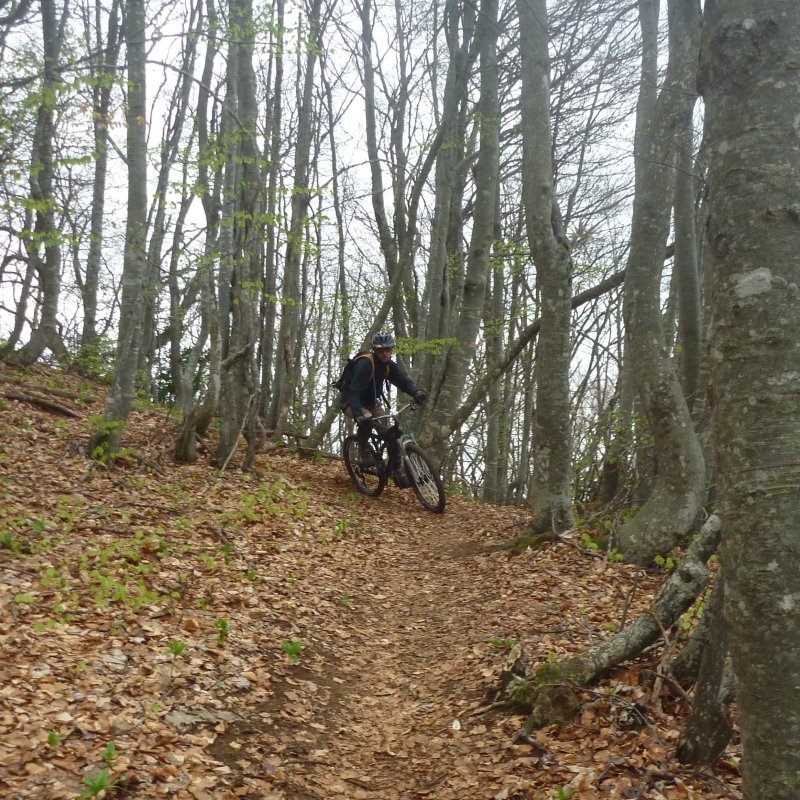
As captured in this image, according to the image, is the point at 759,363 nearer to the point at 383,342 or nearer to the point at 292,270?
the point at 383,342

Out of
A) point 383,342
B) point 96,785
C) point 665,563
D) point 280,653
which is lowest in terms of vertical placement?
point 96,785

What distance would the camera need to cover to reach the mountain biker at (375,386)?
374 inches

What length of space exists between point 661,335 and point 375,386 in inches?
178

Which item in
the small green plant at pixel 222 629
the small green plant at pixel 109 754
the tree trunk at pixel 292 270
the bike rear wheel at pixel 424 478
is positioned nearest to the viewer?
the small green plant at pixel 109 754

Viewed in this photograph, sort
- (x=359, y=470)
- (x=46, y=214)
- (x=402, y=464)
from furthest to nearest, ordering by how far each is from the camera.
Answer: (x=46, y=214) → (x=359, y=470) → (x=402, y=464)

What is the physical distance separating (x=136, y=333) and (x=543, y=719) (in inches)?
268

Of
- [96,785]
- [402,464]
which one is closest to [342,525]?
[402,464]

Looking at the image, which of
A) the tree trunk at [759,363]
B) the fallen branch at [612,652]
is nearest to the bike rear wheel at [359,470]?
the fallen branch at [612,652]

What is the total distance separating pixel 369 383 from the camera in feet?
32.2

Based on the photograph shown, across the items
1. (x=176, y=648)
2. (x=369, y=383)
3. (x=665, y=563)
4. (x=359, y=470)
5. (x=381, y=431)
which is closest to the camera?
(x=176, y=648)

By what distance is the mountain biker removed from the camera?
9.50 m

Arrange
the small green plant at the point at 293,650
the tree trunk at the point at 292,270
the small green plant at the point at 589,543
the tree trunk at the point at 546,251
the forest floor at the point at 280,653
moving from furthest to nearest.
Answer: the tree trunk at the point at 292,270 < the tree trunk at the point at 546,251 < the small green plant at the point at 589,543 < the small green plant at the point at 293,650 < the forest floor at the point at 280,653

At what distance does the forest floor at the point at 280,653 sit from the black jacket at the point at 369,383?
190cm

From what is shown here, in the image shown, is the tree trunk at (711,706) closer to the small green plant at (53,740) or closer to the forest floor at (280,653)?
the forest floor at (280,653)
